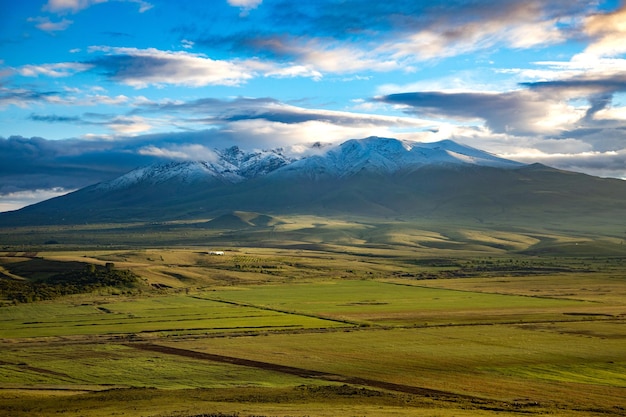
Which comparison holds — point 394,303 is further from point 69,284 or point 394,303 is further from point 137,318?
point 69,284

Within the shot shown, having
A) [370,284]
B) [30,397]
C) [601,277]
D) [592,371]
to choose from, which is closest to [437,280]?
[370,284]

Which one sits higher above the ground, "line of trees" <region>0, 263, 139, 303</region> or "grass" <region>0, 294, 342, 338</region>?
"line of trees" <region>0, 263, 139, 303</region>

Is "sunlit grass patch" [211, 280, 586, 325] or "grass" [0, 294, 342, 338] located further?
"sunlit grass patch" [211, 280, 586, 325]

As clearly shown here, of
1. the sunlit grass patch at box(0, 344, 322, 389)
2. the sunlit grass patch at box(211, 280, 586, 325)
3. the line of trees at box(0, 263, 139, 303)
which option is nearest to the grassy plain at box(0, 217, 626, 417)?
the sunlit grass patch at box(0, 344, 322, 389)

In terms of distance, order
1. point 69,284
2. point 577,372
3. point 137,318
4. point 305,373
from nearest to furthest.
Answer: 1. point 577,372
2. point 305,373
3. point 137,318
4. point 69,284

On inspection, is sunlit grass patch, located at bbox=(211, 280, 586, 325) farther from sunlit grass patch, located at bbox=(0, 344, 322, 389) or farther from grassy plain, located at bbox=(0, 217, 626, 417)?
sunlit grass patch, located at bbox=(0, 344, 322, 389)

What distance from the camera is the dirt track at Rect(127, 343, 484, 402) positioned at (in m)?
57.6

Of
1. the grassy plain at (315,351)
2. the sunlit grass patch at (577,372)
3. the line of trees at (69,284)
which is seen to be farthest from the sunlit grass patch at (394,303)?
the sunlit grass patch at (577,372)

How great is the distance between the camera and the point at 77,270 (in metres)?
144

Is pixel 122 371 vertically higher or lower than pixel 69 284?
lower

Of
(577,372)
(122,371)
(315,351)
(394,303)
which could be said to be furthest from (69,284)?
(577,372)

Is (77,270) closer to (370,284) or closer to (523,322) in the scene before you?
(370,284)

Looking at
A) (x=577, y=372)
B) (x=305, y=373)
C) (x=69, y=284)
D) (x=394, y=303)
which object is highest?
(x=69, y=284)

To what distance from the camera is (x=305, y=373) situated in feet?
216
